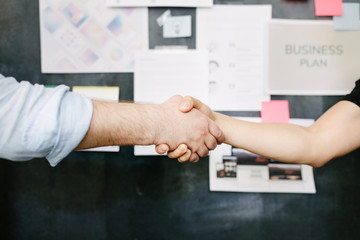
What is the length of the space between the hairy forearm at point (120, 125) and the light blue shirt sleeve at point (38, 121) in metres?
0.03

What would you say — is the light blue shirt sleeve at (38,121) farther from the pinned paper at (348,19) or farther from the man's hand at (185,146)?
the pinned paper at (348,19)

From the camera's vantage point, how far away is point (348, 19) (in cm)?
83

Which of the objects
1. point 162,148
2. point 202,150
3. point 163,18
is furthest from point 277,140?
point 163,18

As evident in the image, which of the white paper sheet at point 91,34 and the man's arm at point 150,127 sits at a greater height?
the white paper sheet at point 91,34

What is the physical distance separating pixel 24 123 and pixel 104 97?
0.36 meters

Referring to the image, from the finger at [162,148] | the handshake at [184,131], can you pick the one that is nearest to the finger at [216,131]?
the handshake at [184,131]

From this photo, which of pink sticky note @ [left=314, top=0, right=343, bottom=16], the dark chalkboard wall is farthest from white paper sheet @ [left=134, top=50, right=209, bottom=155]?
pink sticky note @ [left=314, top=0, right=343, bottom=16]

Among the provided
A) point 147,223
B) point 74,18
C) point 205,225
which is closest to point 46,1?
point 74,18

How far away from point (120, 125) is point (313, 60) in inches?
27.1

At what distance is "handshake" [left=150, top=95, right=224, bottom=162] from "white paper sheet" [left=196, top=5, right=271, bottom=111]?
0.56ft

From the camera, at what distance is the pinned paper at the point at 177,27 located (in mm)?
816

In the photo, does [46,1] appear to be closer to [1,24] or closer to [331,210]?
[1,24]

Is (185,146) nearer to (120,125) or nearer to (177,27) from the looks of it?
(120,125)

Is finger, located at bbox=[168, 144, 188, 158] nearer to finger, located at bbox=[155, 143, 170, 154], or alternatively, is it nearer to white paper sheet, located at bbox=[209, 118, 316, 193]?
finger, located at bbox=[155, 143, 170, 154]
